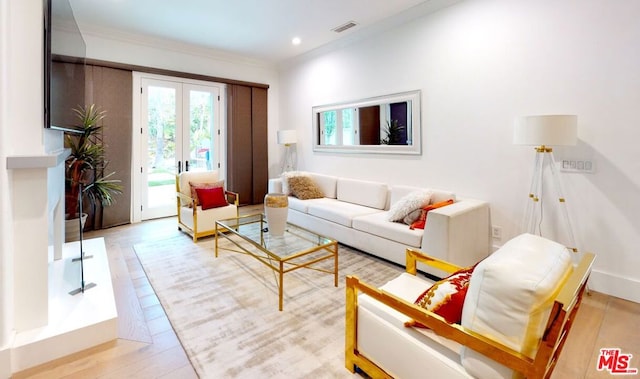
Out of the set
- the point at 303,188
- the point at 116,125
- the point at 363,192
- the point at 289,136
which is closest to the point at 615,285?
the point at 363,192

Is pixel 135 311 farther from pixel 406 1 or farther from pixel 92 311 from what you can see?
pixel 406 1

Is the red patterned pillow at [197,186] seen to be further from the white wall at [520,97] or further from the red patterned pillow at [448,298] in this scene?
the red patterned pillow at [448,298]

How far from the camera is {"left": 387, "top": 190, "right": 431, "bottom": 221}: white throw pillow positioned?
338 cm

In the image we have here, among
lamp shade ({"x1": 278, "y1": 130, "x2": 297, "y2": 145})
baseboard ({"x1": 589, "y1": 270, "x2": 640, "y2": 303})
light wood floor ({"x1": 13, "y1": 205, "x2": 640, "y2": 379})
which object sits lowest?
light wood floor ({"x1": 13, "y1": 205, "x2": 640, "y2": 379})

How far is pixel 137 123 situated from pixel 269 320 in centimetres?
415

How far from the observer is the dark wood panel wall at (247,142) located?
597 cm

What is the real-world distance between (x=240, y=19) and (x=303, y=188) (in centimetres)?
251

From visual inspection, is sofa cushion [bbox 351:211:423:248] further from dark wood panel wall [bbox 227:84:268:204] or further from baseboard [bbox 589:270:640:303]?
dark wood panel wall [bbox 227:84:268:204]

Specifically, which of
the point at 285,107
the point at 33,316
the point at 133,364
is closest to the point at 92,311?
the point at 33,316

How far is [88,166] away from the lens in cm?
400

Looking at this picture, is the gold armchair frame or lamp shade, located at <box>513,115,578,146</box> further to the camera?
lamp shade, located at <box>513,115,578,146</box>

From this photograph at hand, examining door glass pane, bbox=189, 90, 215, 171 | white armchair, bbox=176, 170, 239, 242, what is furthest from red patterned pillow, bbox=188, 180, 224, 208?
door glass pane, bbox=189, 90, 215, 171

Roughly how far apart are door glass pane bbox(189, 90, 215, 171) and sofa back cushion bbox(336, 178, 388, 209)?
2.67 m

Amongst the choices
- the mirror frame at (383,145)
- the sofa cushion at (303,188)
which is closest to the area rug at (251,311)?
the sofa cushion at (303,188)
